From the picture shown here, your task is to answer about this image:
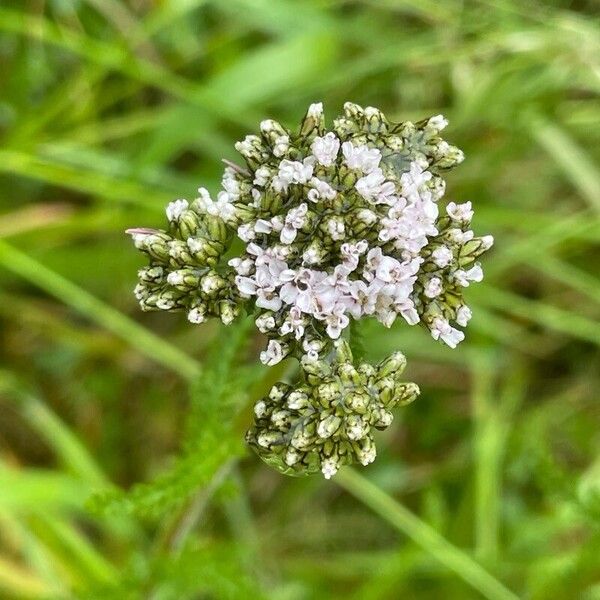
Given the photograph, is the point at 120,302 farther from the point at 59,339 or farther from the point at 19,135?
the point at 19,135

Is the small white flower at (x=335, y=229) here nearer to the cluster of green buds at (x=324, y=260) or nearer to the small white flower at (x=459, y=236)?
the cluster of green buds at (x=324, y=260)

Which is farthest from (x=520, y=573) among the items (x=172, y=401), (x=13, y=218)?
(x=13, y=218)

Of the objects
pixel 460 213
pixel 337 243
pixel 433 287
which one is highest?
pixel 460 213

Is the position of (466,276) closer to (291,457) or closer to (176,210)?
(291,457)

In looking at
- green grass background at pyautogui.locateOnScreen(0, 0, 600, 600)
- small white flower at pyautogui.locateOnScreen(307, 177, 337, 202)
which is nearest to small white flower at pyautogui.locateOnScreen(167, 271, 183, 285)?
small white flower at pyautogui.locateOnScreen(307, 177, 337, 202)

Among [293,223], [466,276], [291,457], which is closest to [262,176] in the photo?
[293,223]

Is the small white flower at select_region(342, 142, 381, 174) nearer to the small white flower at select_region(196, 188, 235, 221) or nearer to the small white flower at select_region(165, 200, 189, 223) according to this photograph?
the small white flower at select_region(196, 188, 235, 221)

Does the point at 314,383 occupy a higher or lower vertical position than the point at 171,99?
lower
